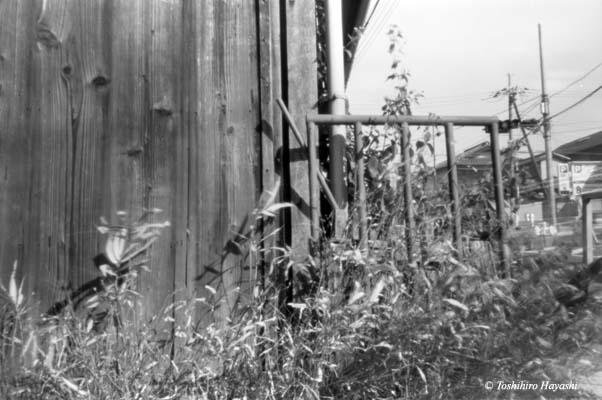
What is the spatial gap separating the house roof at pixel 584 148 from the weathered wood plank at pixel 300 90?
16.2 feet

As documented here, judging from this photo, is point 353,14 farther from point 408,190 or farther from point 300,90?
point 408,190

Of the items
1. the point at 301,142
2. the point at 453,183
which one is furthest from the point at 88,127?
the point at 453,183

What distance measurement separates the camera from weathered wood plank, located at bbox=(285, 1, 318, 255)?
2930 mm

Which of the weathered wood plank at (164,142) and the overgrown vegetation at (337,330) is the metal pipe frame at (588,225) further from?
the weathered wood plank at (164,142)

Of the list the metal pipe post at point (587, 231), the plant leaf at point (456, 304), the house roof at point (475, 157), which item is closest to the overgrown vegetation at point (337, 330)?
the plant leaf at point (456, 304)

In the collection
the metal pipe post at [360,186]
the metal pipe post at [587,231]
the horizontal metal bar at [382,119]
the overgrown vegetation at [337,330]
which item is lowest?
the overgrown vegetation at [337,330]

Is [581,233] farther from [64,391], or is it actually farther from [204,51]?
[64,391]

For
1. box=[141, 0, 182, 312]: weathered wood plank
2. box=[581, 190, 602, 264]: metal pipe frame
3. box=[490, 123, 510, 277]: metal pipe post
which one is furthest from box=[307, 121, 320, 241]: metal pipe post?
box=[581, 190, 602, 264]: metal pipe frame

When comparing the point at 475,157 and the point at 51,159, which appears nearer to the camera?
the point at 51,159

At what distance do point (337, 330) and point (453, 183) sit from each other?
1.00 meters

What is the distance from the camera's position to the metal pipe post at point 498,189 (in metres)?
2.78

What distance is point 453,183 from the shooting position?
287 cm

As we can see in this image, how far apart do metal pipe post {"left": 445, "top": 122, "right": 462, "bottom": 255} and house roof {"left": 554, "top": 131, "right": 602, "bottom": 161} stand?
15.0ft

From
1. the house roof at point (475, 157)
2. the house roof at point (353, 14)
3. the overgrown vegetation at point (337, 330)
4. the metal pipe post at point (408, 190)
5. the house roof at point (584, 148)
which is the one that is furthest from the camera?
the house roof at point (584, 148)
